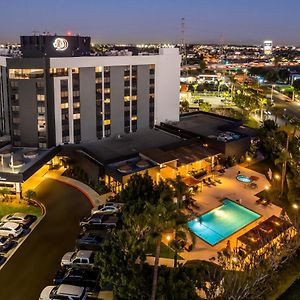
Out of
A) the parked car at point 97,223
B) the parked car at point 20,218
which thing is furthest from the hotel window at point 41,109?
the parked car at point 97,223

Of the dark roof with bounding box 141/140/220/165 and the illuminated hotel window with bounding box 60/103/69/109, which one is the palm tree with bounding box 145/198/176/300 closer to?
the dark roof with bounding box 141/140/220/165

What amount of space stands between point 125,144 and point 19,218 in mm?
23188

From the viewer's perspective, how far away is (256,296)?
2852cm

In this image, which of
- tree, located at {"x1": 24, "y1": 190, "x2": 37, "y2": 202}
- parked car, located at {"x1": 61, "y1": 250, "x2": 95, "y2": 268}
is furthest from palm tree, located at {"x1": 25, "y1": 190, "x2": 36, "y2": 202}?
parked car, located at {"x1": 61, "y1": 250, "x2": 95, "y2": 268}

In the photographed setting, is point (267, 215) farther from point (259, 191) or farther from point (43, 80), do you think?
point (43, 80)

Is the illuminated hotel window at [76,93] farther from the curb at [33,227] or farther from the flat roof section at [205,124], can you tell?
the flat roof section at [205,124]

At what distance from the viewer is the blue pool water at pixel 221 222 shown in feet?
126

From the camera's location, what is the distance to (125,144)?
58312mm

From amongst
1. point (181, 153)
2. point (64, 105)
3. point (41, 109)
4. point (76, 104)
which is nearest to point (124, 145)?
point (181, 153)

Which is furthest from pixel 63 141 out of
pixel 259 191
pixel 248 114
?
pixel 248 114

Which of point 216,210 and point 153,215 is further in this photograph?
point 216,210

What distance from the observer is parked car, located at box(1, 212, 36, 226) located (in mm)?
39000

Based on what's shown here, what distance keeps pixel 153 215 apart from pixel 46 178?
33.3 meters

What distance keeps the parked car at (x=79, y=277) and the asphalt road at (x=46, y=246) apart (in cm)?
85
